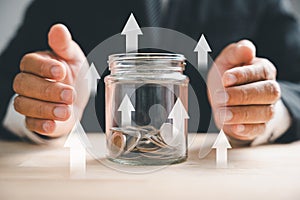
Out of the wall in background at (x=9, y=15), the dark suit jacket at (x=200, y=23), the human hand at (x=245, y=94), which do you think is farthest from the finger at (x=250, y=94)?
the wall in background at (x=9, y=15)

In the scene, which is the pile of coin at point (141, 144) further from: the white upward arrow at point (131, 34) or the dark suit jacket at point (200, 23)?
the dark suit jacket at point (200, 23)

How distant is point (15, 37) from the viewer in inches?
33.7

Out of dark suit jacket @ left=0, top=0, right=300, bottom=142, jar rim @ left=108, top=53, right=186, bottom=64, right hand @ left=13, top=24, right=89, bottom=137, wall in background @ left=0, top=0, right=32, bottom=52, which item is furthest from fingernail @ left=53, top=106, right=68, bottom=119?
wall in background @ left=0, top=0, right=32, bottom=52

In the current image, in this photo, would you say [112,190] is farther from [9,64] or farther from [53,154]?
[9,64]

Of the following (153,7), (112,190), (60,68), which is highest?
(153,7)

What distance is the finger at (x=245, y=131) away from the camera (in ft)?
1.87

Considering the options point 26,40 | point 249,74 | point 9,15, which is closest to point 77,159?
point 249,74

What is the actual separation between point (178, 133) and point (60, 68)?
171mm

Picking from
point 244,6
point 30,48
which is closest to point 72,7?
point 30,48

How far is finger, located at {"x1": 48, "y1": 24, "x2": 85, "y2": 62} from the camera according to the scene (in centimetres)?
57

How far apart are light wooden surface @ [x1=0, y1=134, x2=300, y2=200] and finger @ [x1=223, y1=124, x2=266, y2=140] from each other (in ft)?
0.12

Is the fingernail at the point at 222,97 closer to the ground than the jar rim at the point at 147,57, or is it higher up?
closer to the ground

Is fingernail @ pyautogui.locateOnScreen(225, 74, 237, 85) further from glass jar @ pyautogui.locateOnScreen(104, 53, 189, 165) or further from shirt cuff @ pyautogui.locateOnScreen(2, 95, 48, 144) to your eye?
shirt cuff @ pyautogui.locateOnScreen(2, 95, 48, 144)

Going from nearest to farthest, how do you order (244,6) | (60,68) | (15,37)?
(60,68) → (15,37) → (244,6)
